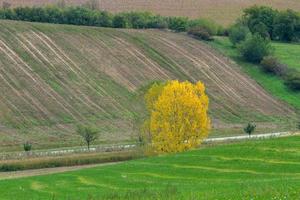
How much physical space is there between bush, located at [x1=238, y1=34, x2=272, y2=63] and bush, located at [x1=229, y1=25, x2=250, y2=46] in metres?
4.93

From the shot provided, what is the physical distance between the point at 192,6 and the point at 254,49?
2755 cm

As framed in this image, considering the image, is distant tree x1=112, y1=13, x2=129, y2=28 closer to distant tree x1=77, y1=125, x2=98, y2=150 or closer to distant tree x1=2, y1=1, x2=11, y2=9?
distant tree x1=2, y1=1, x2=11, y2=9

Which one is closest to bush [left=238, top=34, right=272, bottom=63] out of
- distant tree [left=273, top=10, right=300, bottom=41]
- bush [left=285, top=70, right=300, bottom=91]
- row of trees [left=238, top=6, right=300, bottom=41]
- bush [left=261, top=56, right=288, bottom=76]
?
bush [left=261, top=56, right=288, bottom=76]

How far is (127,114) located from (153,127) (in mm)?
26859

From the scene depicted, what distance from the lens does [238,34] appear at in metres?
132

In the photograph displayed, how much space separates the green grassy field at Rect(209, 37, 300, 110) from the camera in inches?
4424

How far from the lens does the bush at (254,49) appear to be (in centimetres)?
12456

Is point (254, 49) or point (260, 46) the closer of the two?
point (254, 49)

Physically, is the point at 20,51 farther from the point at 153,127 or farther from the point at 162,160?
the point at 162,160

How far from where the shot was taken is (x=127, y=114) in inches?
3597

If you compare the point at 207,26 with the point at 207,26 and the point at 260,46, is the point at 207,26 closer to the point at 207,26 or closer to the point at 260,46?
the point at 207,26

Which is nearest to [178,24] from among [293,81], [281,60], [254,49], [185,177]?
[254,49]

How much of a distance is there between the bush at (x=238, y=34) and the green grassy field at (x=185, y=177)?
8658 cm

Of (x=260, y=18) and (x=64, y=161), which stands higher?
(x=64, y=161)
